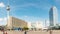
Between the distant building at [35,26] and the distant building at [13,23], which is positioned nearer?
the distant building at [13,23]

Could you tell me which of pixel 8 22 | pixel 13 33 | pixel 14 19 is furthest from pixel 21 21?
pixel 13 33

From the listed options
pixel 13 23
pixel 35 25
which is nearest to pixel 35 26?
pixel 35 25

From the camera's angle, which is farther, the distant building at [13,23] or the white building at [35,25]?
the white building at [35,25]

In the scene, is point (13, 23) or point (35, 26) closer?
point (13, 23)

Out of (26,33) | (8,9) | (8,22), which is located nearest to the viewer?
(26,33)

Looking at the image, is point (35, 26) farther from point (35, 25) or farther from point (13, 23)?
point (13, 23)

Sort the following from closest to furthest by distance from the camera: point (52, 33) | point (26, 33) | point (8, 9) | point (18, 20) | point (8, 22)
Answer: point (52, 33)
point (26, 33)
point (8, 9)
point (8, 22)
point (18, 20)

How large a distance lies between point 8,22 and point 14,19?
9.01 meters

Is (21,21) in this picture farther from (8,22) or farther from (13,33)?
(13,33)

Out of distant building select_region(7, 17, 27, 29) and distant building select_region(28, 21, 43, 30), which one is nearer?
distant building select_region(7, 17, 27, 29)

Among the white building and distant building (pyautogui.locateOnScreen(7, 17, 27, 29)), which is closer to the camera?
distant building (pyautogui.locateOnScreen(7, 17, 27, 29))

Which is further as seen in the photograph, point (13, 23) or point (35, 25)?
point (35, 25)

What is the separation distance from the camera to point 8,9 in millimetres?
82375

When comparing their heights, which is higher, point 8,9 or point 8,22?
point 8,9
